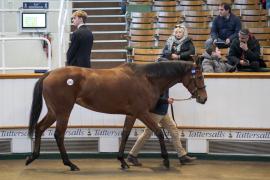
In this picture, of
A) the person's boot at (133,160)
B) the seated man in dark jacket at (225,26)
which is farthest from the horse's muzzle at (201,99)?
the seated man in dark jacket at (225,26)

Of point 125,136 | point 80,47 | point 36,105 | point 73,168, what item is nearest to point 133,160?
point 125,136

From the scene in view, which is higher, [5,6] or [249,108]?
[5,6]

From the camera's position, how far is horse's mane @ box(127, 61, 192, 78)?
376 inches

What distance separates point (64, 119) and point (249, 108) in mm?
2641

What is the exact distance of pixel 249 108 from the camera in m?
9.98

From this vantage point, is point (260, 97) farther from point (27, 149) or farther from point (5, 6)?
point (5, 6)

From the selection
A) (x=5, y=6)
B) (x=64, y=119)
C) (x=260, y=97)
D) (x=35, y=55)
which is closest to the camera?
(x=64, y=119)

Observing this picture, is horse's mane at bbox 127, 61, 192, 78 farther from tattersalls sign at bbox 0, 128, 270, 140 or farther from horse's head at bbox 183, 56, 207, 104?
tattersalls sign at bbox 0, 128, 270, 140

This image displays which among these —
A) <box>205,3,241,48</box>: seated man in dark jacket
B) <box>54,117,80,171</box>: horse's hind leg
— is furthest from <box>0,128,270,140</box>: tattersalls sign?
<box>205,3,241,48</box>: seated man in dark jacket

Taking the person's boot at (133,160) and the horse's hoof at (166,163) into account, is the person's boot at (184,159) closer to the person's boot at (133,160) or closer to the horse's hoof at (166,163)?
the horse's hoof at (166,163)

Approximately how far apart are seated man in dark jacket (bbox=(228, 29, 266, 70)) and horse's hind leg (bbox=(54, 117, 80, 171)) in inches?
113

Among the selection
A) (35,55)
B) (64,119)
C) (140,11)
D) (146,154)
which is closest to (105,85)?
(64,119)

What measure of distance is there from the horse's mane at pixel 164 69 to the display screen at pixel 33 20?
523cm

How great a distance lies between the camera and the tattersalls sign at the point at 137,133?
10.0 meters
